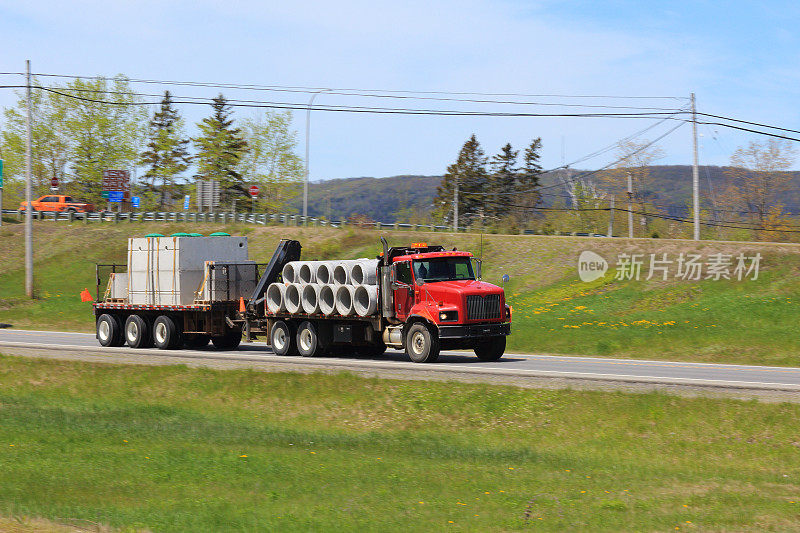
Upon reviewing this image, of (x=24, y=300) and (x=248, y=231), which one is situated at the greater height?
(x=248, y=231)

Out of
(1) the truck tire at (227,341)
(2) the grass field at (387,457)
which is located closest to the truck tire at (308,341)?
(2) the grass field at (387,457)

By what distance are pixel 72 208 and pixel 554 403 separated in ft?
239

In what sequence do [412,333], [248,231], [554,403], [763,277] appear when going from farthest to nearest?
[248,231], [763,277], [412,333], [554,403]

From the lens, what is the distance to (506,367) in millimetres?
23688

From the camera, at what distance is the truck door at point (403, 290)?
81.2 feet

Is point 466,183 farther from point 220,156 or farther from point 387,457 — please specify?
point 387,457

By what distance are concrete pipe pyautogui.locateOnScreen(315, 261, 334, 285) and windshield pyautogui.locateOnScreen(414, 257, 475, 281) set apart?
→ 2.78 m

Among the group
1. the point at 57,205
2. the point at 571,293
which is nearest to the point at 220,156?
the point at 57,205

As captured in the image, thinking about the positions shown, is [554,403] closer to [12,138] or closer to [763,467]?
[763,467]

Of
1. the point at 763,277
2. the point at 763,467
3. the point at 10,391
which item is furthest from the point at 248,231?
the point at 763,467

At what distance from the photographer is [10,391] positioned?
82.7ft

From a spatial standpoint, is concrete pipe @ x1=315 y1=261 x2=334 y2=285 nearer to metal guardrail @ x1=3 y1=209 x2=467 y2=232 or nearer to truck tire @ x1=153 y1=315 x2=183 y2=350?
truck tire @ x1=153 y1=315 x2=183 y2=350

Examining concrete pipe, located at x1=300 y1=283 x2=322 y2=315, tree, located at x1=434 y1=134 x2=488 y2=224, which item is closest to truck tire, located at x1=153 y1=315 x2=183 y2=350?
concrete pipe, located at x1=300 y1=283 x2=322 y2=315

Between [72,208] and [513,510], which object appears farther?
[72,208]
